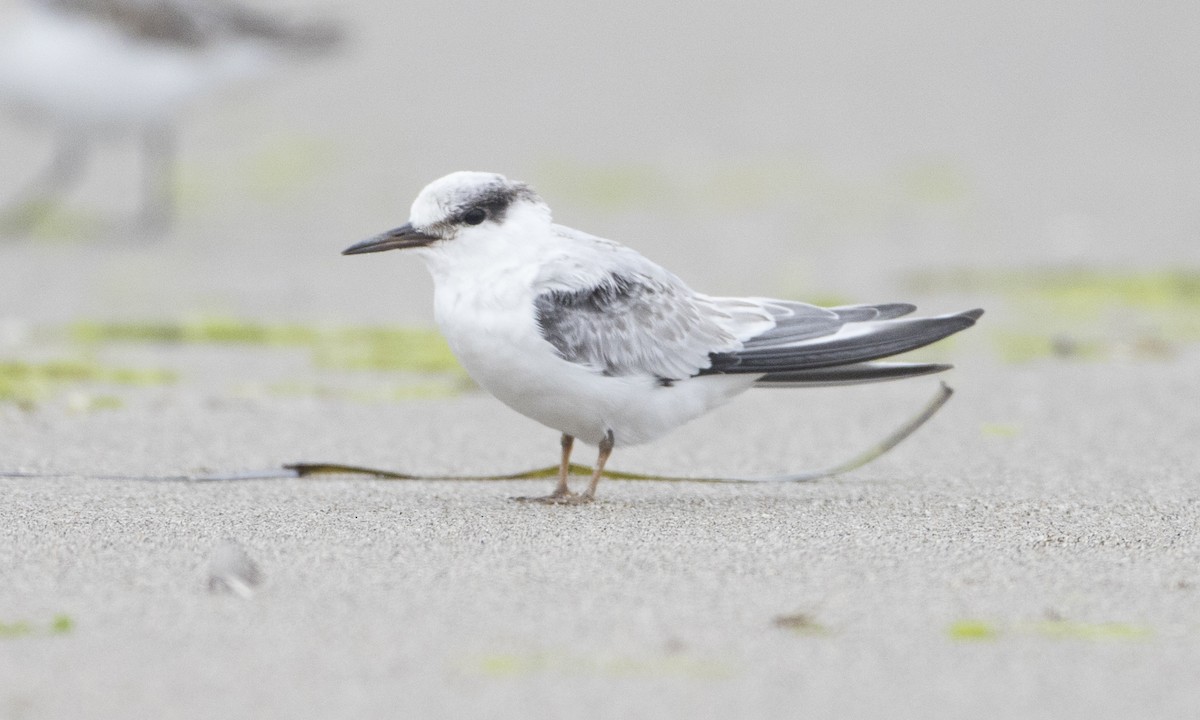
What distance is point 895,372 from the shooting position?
3.59 meters

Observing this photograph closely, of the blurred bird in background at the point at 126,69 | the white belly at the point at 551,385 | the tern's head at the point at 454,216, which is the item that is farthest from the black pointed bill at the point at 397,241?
the blurred bird in background at the point at 126,69

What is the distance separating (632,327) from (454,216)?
468 millimetres

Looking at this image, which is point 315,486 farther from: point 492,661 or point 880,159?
point 880,159

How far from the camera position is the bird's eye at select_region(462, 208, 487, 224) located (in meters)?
3.46

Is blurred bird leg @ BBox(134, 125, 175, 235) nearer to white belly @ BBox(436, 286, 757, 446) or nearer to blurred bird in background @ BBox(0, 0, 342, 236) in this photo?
blurred bird in background @ BBox(0, 0, 342, 236)

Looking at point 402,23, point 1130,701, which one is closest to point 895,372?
point 1130,701

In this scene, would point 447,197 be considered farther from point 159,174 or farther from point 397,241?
point 159,174

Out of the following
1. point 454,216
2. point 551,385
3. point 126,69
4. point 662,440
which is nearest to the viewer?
point 551,385

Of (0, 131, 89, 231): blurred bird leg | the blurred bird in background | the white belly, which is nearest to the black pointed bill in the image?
the white belly

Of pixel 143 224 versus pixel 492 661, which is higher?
pixel 143 224

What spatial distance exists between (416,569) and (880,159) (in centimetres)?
608

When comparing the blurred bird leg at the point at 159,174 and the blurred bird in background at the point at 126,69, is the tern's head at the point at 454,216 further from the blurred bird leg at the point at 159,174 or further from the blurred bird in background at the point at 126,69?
the blurred bird leg at the point at 159,174

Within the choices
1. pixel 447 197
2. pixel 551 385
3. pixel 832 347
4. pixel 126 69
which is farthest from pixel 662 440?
pixel 126 69

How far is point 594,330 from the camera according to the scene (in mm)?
3404
